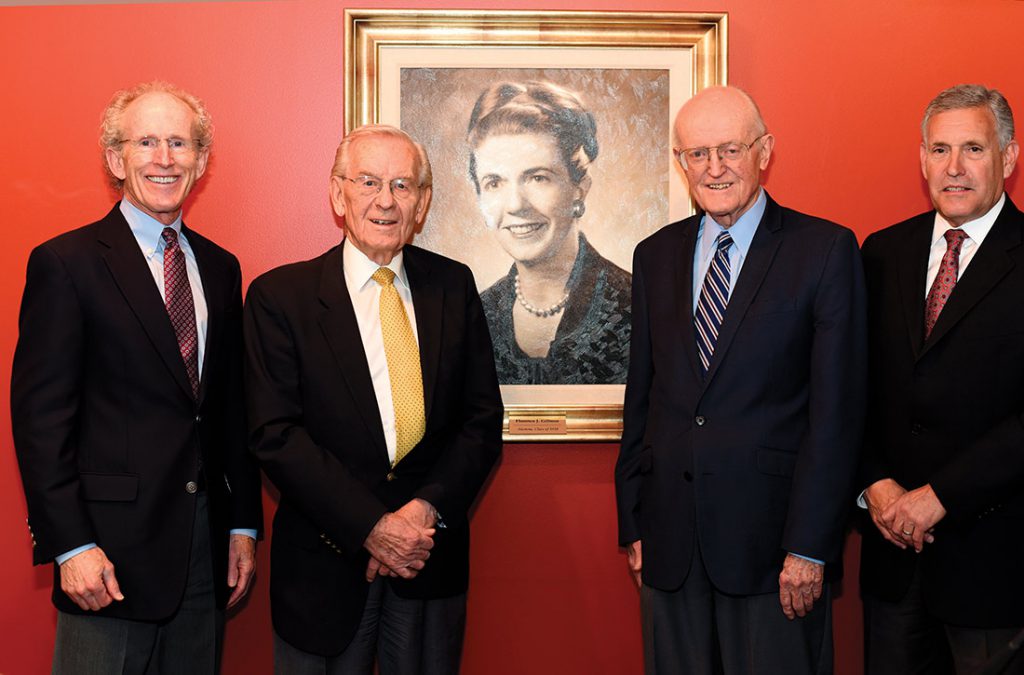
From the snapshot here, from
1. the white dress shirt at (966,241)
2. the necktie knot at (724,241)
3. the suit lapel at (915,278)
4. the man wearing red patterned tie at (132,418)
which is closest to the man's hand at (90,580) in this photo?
the man wearing red patterned tie at (132,418)

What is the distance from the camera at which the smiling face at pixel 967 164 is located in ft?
8.11

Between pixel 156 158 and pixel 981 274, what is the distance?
2256mm

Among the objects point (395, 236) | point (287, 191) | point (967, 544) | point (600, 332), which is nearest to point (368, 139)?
point (395, 236)

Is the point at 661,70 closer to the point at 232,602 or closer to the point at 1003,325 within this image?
the point at 1003,325

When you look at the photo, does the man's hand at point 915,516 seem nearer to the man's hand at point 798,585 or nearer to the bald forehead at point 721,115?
the man's hand at point 798,585

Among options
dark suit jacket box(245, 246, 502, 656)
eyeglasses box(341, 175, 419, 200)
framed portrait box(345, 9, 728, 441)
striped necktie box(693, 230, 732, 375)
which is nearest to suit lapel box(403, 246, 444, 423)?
dark suit jacket box(245, 246, 502, 656)

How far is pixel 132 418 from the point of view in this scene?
7.37ft

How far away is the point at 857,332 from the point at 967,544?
644 mm

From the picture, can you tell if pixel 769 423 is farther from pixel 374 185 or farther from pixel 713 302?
pixel 374 185

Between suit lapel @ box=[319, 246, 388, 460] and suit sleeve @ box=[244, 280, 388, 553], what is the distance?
0.10 meters

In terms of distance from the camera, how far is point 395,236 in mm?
2527

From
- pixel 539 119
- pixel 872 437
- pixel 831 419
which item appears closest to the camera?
pixel 831 419

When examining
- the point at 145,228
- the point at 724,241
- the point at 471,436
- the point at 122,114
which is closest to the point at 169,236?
the point at 145,228

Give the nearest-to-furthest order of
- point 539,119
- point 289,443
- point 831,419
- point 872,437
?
point 831,419 → point 289,443 → point 872,437 → point 539,119
